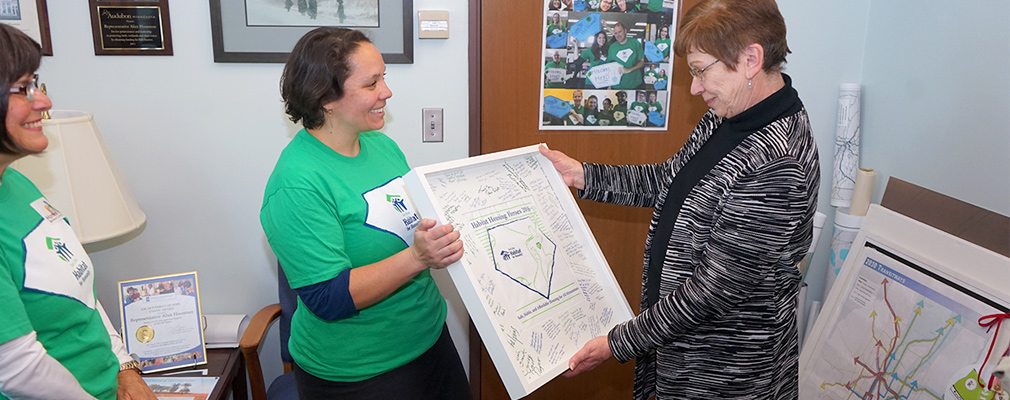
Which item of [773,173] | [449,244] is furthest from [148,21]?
[773,173]

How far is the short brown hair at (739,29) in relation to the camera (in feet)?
4.20

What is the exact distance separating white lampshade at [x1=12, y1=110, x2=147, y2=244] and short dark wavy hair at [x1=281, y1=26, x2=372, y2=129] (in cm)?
70

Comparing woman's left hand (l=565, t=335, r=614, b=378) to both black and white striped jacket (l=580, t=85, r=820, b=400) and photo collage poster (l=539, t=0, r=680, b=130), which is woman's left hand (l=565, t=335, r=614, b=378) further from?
photo collage poster (l=539, t=0, r=680, b=130)

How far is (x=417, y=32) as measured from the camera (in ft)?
6.98

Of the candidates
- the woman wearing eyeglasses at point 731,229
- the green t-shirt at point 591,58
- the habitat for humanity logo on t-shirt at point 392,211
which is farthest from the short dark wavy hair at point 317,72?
the green t-shirt at point 591,58

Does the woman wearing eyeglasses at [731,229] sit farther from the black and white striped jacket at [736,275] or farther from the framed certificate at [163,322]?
the framed certificate at [163,322]

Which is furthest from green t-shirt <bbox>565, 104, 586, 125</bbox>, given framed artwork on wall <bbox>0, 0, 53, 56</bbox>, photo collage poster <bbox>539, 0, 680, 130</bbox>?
framed artwork on wall <bbox>0, 0, 53, 56</bbox>

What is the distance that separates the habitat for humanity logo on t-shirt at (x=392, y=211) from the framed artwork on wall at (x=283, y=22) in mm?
736

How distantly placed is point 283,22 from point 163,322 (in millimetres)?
1009

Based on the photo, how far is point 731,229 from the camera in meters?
1.29

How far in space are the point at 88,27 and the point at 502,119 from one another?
1335 mm

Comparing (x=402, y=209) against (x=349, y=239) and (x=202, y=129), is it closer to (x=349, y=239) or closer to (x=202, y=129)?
(x=349, y=239)

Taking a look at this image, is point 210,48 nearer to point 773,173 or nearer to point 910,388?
point 773,173

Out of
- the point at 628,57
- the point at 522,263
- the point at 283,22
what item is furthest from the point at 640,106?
the point at 283,22
